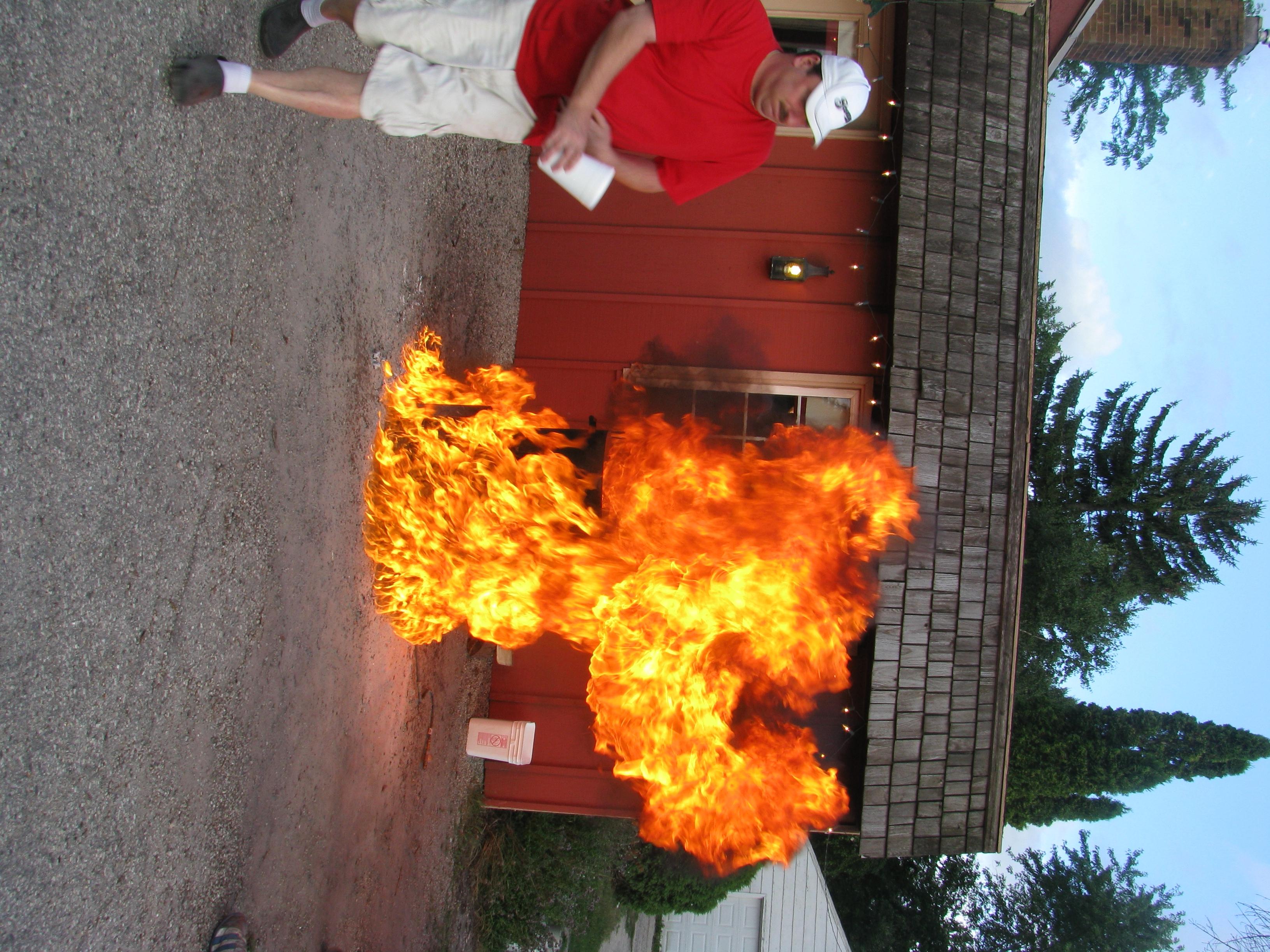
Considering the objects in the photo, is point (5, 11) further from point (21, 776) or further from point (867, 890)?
point (867, 890)

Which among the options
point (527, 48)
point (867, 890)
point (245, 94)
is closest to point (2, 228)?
point (245, 94)

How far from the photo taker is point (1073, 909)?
13469 mm

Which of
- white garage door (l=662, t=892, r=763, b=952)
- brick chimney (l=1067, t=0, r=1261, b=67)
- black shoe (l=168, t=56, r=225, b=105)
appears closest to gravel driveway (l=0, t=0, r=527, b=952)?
black shoe (l=168, t=56, r=225, b=105)

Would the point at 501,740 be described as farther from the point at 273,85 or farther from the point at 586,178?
the point at 273,85

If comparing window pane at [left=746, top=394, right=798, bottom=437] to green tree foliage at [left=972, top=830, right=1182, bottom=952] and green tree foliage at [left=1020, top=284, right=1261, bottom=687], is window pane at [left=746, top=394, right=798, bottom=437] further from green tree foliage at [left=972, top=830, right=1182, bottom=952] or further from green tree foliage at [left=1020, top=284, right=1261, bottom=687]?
green tree foliage at [left=972, top=830, right=1182, bottom=952]

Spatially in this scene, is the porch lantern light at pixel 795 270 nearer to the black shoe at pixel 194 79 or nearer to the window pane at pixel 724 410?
the window pane at pixel 724 410

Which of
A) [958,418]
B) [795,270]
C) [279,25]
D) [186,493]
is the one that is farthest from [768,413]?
[186,493]

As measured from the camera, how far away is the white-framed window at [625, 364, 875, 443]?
→ 24.4ft

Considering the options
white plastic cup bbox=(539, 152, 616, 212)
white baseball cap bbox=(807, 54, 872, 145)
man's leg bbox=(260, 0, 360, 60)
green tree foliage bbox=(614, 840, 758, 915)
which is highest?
man's leg bbox=(260, 0, 360, 60)

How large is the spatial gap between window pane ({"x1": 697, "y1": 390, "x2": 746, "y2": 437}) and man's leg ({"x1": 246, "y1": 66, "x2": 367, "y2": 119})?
4.45 m

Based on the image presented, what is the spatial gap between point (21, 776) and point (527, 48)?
3.61 m

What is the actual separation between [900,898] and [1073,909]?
9.28 ft

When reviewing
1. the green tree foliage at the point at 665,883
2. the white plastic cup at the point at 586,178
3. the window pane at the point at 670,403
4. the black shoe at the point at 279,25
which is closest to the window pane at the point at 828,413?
the window pane at the point at 670,403

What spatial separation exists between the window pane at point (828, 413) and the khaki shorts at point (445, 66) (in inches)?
169
